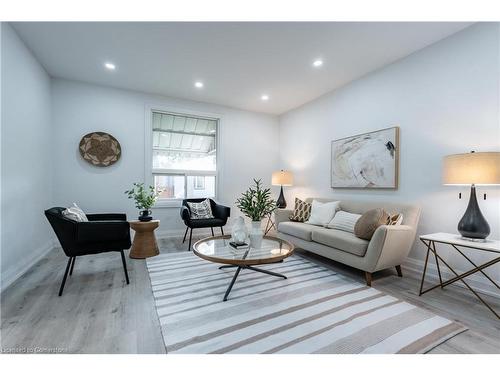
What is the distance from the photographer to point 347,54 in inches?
109

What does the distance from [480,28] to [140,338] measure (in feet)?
12.9

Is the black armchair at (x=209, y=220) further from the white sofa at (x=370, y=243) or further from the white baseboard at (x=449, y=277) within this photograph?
the white baseboard at (x=449, y=277)

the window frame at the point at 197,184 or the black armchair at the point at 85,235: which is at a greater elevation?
the window frame at the point at 197,184

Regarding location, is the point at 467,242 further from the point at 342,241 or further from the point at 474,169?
the point at 342,241

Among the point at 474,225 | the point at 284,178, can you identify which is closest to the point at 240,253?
the point at 474,225

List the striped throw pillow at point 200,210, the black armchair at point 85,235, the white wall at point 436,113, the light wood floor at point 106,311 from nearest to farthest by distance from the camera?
the light wood floor at point 106,311 → the black armchair at point 85,235 → the white wall at point 436,113 → the striped throw pillow at point 200,210

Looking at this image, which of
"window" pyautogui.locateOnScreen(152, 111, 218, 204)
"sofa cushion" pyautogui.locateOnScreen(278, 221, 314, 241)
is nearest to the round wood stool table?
"window" pyautogui.locateOnScreen(152, 111, 218, 204)

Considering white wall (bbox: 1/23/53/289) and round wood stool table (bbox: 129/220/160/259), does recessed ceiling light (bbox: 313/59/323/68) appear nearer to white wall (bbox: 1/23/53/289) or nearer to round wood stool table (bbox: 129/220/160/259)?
round wood stool table (bbox: 129/220/160/259)

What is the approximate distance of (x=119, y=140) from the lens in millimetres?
3875

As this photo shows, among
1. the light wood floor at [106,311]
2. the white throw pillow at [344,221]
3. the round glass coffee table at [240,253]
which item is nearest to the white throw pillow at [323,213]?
the white throw pillow at [344,221]

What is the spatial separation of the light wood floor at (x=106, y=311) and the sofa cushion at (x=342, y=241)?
1.15 ft

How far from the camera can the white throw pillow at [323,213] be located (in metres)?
3.21

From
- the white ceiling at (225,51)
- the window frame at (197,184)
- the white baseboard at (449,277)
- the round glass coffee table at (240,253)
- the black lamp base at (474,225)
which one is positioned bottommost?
the white baseboard at (449,277)

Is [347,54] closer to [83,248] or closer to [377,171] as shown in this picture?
[377,171]
